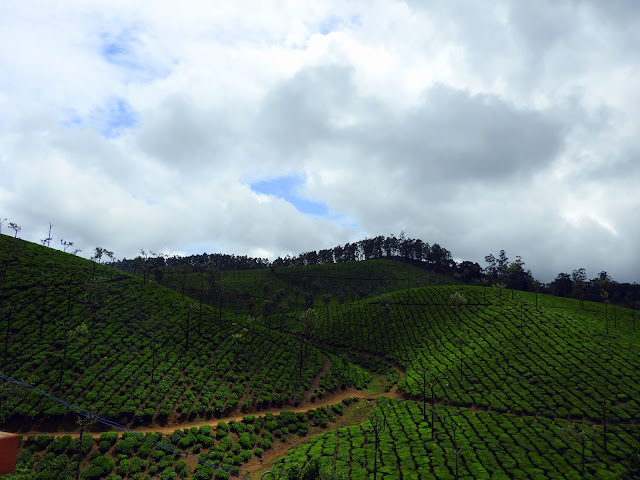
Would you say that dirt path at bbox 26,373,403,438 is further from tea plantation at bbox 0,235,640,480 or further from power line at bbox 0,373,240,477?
power line at bbox 0,373,240,477

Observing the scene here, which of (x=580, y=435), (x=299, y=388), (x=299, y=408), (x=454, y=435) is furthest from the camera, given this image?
(x=299, y=388)

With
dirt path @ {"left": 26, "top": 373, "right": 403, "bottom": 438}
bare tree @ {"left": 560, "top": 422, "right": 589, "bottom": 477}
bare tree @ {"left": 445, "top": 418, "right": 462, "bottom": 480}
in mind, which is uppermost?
bare tree @ {"left": 560, "top": 422, "right": 589, "bottom": 477}

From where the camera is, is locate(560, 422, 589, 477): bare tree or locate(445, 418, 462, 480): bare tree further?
locate(445, 418, 462, 480): bare tree

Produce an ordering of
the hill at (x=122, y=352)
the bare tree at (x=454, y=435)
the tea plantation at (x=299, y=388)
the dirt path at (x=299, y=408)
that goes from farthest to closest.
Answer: the hill at (x=122, y=352)
the dirt path at (x=299, y=408)
the bare tree at (x=454, y=435)
the tea plantation at (x=299, y=388)

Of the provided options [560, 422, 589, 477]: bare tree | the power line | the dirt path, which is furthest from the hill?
[560, 422, 589, 477]: bare tree

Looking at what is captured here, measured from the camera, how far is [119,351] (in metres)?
63.0

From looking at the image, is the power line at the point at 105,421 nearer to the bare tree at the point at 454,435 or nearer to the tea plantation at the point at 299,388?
the tea plantation at the point at 299,388

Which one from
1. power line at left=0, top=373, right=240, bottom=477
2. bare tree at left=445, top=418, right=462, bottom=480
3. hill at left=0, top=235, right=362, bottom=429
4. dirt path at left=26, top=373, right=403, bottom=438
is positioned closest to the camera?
power line at left=0, top=373, right=240, bottom=477

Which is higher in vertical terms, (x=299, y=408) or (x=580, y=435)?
(x=580, y=435)

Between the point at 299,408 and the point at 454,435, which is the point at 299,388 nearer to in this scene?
the point at 299,408

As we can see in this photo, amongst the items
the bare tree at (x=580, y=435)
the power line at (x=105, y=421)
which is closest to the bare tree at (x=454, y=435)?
the bare tree at (x=580, y=435)

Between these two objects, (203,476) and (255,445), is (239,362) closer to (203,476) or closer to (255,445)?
(255,445)

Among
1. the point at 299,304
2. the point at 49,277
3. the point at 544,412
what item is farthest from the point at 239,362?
the point at 299,304

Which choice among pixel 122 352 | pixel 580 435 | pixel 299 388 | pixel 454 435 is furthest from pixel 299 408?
pixel 580 435
